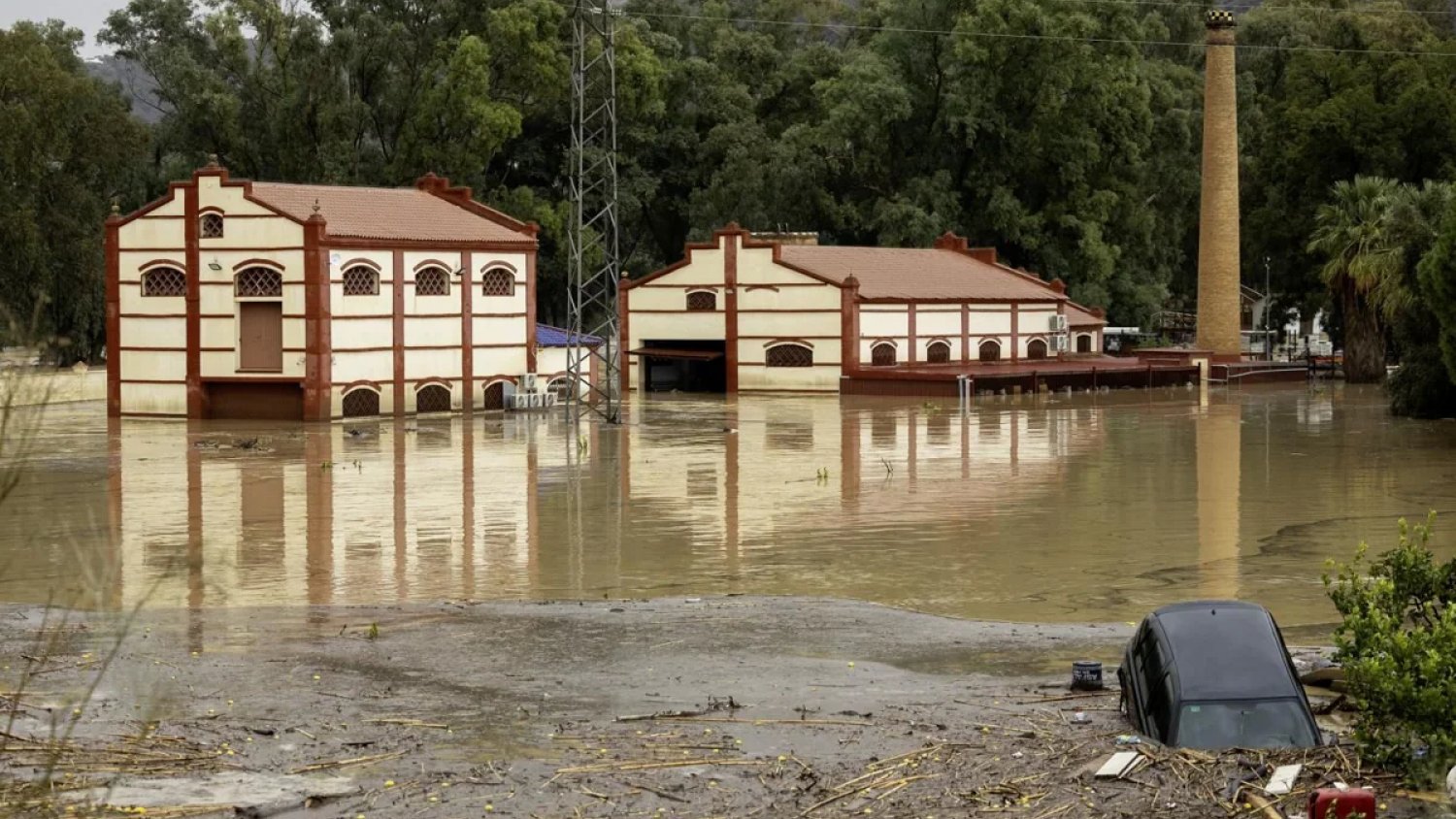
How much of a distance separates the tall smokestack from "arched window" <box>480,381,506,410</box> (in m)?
31.7

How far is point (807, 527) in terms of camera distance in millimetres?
28828

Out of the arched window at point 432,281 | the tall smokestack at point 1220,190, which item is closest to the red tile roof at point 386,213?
the arched window at point 432,281

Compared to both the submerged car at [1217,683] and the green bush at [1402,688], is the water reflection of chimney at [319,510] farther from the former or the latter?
the green bush at [1402,688]

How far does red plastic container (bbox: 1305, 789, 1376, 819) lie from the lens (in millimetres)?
11094

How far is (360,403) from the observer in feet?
176

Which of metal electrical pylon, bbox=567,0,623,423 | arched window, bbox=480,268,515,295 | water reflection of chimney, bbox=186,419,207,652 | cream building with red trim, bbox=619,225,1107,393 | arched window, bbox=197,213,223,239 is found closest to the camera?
water reflection of chimney, bbox=186,419,207,652

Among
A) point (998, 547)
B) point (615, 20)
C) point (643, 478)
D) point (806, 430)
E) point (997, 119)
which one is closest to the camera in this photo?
point (998, 547)

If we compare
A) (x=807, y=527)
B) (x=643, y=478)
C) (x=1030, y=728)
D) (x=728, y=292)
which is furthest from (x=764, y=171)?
(x=1030, y=728)

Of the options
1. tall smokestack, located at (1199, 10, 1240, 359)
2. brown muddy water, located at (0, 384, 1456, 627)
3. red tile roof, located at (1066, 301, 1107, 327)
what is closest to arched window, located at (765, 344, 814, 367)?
brown muddy water, located at (0, 384, 1456, 627)

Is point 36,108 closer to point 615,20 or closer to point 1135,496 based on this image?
point 615,20

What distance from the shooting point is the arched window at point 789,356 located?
68062 millimetres

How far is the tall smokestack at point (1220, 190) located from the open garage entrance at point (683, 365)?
19.9 meters

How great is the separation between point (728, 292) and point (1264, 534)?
42.7 m

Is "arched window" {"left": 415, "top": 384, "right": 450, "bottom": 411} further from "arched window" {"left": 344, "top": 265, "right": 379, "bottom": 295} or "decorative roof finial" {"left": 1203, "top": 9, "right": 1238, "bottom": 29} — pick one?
"decorative roof finial" {"left": 1203, "top": 9, "right": 1238, "bottom": 29}
